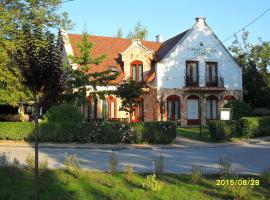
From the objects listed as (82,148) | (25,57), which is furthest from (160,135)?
(25,57)

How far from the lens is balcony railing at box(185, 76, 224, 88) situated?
42125mm

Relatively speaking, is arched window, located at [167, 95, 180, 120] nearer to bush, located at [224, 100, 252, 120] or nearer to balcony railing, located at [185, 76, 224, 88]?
balcony railing, located at [185, 76, 224, 88]

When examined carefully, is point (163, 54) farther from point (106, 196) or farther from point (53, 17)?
point (106, 196)

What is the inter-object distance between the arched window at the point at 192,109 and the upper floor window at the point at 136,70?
519 cm

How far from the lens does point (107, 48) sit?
44.3 meters

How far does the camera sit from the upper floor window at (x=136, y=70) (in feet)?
137

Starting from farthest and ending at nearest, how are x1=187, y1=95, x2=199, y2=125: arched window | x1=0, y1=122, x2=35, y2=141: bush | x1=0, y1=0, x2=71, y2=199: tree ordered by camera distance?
x1=187, y1=95, x2=199, y2=125: arched window
x1=0, y1=122, x2=35, y2=141: bush
x1=0, y1=0, x2=71, y2=199: tree

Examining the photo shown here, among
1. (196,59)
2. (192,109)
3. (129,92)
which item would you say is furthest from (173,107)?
(129,92)

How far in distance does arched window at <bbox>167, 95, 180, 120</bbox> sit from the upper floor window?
3475 millimetres

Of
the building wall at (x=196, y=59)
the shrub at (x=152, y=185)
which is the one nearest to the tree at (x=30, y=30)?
the shrub at (x=152, y=185)

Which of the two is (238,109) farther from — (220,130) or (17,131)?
(17,131)

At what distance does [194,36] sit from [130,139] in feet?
65.2

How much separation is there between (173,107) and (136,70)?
16.4ft
